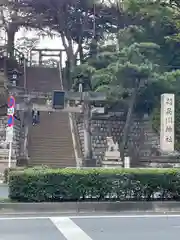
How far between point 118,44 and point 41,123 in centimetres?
863

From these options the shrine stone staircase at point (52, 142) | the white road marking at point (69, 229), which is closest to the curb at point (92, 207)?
the white road marking at point (69, 229)

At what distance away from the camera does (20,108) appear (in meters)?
29.7

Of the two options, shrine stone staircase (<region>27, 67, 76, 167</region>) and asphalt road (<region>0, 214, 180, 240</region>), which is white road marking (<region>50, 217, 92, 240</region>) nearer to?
asphalt road (<region>0, 214, 180, 240</region>)

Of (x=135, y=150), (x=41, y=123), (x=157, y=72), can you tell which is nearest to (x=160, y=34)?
(x=157, y=72)

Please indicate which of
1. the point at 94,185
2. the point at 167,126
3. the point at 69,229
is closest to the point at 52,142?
the point at 167,126

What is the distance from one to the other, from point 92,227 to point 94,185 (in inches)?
115

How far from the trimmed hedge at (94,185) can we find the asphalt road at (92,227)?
41.0 inches

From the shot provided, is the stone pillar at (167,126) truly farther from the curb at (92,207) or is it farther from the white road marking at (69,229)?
the white road marking at (69,229)

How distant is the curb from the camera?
12688mm

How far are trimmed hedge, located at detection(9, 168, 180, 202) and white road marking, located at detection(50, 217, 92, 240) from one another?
1.40 meters

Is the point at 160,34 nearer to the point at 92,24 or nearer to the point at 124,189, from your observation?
the point at 92,24

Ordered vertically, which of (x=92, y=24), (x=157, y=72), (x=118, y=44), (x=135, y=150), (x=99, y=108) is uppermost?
(x=92, y=24)

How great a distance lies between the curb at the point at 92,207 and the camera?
12688mm

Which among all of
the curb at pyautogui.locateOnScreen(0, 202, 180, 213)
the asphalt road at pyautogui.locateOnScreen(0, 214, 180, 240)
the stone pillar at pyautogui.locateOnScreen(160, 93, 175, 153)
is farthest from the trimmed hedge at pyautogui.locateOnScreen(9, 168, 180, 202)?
the stone pillar at pyautogui.locateOnScreen(160, 93, 175, 153)
